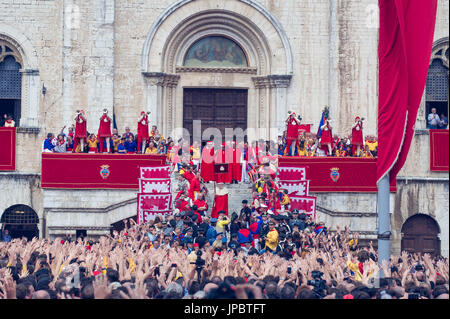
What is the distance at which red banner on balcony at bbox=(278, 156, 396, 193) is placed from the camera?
85.2 ft

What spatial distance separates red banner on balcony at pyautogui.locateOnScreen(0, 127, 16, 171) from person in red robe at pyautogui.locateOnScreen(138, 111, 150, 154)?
4.94 meters

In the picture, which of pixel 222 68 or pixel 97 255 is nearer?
pixel 97 255

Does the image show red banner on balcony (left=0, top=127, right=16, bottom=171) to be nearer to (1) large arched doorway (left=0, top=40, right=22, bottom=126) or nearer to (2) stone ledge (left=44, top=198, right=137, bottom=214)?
(1) large arched doorway (left=0, top=40, right=22, bottom=126)

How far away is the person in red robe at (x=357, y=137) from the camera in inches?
1048

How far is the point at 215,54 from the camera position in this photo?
29844 millimetres

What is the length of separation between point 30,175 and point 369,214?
1208cm

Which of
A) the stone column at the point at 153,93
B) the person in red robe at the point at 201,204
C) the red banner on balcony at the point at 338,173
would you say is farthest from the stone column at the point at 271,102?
the person in red robe at the point at 201,204

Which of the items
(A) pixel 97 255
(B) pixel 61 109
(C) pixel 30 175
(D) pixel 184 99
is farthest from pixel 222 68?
(A) pixel 97 255

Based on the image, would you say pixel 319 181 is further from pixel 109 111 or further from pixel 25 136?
pixel 25 136

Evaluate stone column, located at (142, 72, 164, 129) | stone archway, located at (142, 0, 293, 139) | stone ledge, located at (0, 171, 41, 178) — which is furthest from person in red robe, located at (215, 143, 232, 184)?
stone ledge, located at (0, 171, 41, 178)

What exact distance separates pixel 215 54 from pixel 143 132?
5258mm

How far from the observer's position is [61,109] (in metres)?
28.5

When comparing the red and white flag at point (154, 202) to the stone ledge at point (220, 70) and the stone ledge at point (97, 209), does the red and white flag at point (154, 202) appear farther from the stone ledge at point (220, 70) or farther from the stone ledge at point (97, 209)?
the stone ledge at point (220, 70)

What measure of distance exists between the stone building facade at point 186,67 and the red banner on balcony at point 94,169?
268 centimetres
